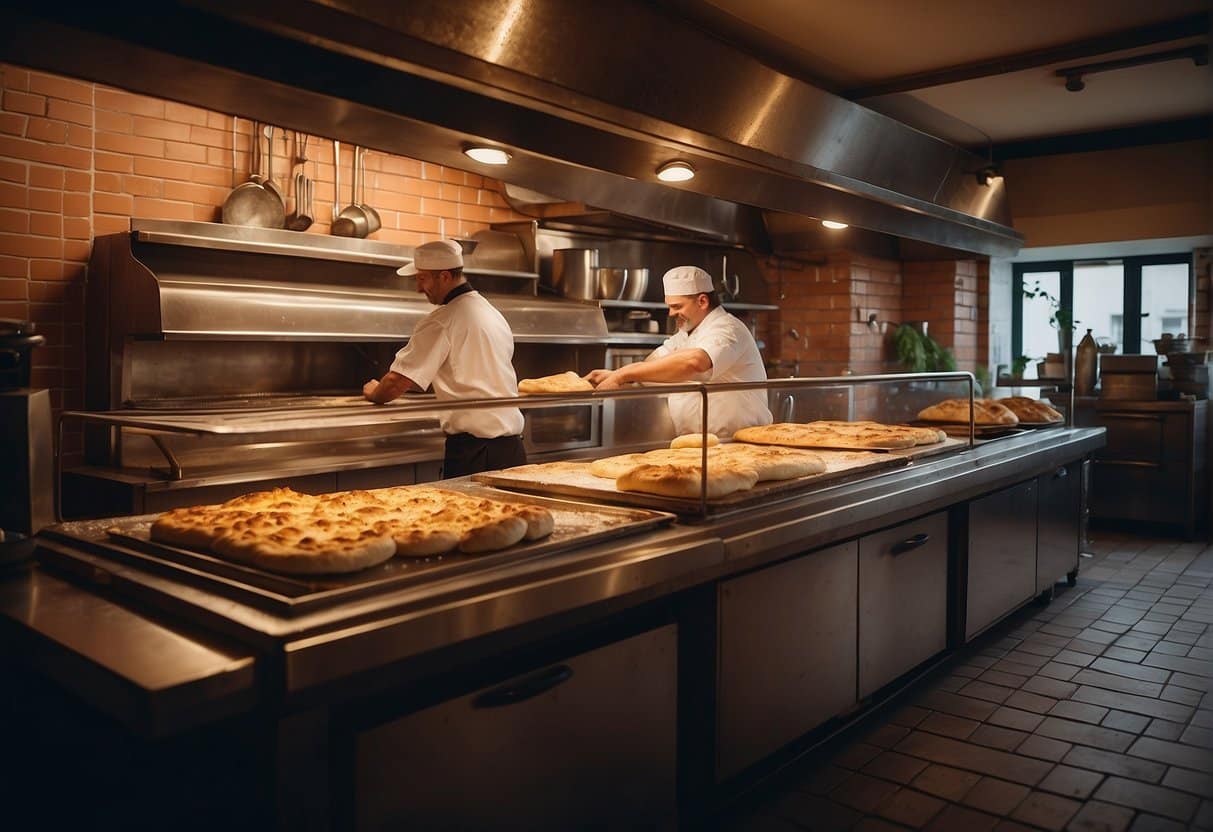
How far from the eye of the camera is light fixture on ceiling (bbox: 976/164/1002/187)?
5680mm

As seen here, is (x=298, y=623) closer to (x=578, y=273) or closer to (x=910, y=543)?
(x=910, y=543)

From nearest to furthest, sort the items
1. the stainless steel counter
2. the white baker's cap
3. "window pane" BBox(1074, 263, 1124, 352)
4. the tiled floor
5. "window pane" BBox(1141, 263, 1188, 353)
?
the stainless steel counter < the tiled floor < the white baker's cap < "window pane" BBox(1141, 263, 1188, 353) < "window pane" BBox(1074, 263, 1124, 352)

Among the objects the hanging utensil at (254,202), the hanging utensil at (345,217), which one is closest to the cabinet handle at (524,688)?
the hanging utensil at (254,202)

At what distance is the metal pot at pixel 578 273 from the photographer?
5.73 m

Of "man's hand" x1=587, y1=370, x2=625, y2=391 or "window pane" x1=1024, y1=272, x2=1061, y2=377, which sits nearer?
"man's hand" x1=587, y1=370, x2=625, y2=391

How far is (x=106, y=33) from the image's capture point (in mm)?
1735

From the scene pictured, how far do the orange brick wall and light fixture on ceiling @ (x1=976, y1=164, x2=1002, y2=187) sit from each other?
4.04 metres

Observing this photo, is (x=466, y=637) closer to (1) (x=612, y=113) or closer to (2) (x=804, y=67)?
(1) (x=612, y=113)

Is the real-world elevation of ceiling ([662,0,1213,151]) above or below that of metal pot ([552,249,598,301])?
above

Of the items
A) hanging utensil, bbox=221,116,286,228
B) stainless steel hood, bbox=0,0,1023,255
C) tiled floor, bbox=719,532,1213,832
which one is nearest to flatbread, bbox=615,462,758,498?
tiled floor, bbox=719,532,1213,832

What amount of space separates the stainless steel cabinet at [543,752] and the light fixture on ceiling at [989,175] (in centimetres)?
456

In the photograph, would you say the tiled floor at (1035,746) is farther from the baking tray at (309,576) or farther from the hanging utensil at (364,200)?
the hanging utensil at (364,200)

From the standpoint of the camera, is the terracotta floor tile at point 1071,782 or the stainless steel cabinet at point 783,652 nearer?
the stainless steel cabinet at point 783,652

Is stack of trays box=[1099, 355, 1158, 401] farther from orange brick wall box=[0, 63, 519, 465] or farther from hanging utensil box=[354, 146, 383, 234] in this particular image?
orange brick wall box=[0, 63, 519, 465]
